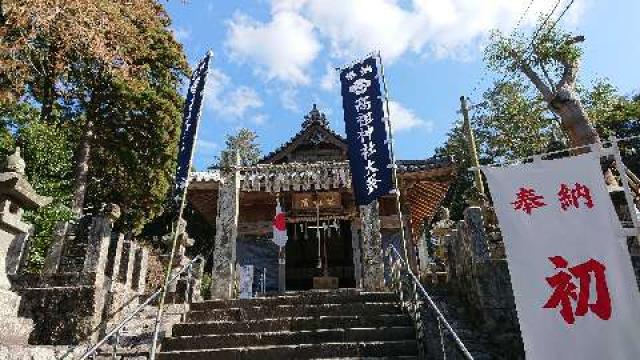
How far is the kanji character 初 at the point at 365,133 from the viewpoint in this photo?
A: 9.92 metres

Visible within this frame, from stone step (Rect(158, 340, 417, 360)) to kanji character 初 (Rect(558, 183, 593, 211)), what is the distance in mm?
4104

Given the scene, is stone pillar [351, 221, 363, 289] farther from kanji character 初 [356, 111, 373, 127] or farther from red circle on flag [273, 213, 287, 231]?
kanji character 初 [356, 111, 373, 127]

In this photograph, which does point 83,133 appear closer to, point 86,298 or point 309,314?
point 86,298

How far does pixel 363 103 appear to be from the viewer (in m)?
10.3

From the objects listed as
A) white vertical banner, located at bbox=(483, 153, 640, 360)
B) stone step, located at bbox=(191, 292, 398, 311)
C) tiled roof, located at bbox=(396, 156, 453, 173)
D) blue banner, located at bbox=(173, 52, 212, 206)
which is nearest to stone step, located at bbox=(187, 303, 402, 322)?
stone step, located at bbox=(191, 292, 398, 311)

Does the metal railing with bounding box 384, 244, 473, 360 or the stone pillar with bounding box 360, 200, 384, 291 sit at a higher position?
the stone pillar with bounding box 360, 200, 384, 291

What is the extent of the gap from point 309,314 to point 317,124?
41.9ft

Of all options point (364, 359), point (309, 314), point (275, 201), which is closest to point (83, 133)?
point (275, 201)

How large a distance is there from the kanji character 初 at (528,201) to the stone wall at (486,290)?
12.8ft

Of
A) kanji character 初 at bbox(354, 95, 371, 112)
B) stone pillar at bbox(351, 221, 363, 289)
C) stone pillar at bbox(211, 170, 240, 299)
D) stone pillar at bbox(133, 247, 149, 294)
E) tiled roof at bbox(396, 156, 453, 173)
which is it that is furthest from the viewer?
stone pillar at bbox(351, 221, 363, 289)

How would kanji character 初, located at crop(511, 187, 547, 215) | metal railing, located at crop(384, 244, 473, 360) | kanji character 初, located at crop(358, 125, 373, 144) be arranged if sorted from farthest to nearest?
kanji character 初, located at crop(358, 125, 373, 144), metal railing, located at crop(384, 244, 473, 360), kanji character 初, located at crop(511, 187, 547, 215)

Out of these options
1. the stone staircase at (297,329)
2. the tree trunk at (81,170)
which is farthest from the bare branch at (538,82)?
the tree trunk at (81,170)

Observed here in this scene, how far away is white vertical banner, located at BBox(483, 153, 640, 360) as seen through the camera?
3980mm

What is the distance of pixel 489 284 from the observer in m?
8.10
